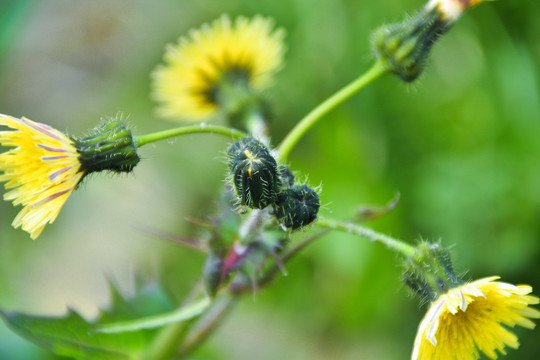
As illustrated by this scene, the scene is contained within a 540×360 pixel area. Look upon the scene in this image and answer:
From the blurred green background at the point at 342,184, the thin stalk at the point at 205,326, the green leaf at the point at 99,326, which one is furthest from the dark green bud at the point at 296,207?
the blurred green background at the point at 342,184

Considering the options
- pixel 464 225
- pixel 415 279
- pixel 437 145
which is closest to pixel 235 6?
pixel 437 145

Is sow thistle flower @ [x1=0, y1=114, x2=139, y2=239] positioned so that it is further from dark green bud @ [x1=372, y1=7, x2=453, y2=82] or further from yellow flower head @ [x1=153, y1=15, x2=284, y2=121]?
dark green bud @ [x1=372, y1=7, x2=453, y2=82]

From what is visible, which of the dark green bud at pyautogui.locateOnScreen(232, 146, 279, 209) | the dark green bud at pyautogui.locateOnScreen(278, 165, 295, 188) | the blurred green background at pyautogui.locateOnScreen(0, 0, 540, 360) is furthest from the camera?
the blurred green background at pyautogui.locateOnScreen(0, 0, 540, 360)

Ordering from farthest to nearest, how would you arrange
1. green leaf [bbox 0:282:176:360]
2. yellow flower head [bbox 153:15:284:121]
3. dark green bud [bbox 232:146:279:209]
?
yellow flower head [bbox 153:15:284:121], green leaf [bbox 0:282:176:360], dark green bud [bbox 232:146:279:209]

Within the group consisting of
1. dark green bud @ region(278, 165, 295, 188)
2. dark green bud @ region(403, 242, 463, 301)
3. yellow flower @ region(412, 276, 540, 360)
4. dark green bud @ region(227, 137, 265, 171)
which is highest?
dark green bud @ region(227, 137, 265, 171)

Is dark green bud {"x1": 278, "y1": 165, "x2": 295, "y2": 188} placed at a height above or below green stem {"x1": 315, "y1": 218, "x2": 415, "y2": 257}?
above

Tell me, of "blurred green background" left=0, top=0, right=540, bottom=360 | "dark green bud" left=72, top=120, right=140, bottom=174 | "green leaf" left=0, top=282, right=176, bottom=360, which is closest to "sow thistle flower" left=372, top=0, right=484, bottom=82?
"blurred green background" left=0, top=0, right=540, bottom=360
